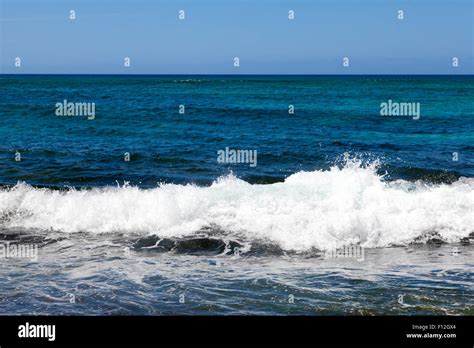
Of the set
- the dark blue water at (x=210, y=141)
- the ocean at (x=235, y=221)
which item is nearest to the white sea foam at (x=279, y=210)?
the ocean at (x=235, y=221)

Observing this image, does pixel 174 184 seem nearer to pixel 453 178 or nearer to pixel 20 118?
pixel 453 178

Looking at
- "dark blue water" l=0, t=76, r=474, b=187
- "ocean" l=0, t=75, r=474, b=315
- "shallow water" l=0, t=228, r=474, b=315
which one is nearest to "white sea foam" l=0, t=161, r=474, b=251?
"ocean" l=0, t=75, r=474, b=315

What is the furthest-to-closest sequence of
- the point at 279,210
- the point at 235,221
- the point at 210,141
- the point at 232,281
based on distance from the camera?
the point at 210,141
the point at 279,210
the point at 235,221
the point at 232,281

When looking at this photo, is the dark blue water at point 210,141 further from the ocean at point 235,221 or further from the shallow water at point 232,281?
the shallow water at point 232,281

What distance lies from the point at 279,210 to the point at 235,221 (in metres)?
1.21

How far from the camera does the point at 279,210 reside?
1502 centimetres

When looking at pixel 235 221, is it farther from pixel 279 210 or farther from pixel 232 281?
pixel 232 281

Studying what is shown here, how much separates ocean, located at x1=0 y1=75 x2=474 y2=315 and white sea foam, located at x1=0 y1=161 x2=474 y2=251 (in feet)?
0.17

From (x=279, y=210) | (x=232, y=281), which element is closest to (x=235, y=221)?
(x=279, y=210)
